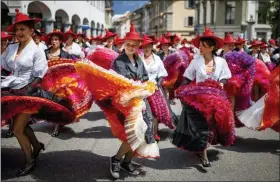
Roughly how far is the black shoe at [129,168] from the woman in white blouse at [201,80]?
2.59 ft

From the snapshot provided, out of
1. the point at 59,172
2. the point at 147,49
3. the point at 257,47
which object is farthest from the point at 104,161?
the point at 257,47

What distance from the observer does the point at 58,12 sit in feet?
99.3

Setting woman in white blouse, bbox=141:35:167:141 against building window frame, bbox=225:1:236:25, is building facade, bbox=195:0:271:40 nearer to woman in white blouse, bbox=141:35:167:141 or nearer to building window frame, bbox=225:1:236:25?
building window frame, bbox=225:1:236:25

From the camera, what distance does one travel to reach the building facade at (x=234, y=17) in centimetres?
4347

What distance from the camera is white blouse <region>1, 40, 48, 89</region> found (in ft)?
14.2

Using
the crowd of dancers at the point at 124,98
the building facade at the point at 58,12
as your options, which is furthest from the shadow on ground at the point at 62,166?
the building facade at the point at 58,12

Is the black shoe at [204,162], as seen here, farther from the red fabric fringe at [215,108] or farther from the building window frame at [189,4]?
the building window frame at [189,4]

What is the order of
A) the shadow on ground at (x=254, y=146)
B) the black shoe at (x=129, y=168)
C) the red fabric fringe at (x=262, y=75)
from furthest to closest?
the red fabric fringe at (x=262, y=75) → the shadow on ground at (x=254, y=146) → the black shoe at (x=129, y=168)

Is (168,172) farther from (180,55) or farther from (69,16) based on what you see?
(69,16)

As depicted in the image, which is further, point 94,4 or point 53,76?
point 94,4

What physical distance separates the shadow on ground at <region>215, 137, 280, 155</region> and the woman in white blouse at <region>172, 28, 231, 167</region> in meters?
1.05

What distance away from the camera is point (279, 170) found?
16.0ft

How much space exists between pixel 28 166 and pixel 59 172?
1.38 feet

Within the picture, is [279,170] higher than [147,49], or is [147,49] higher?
[147,49]
